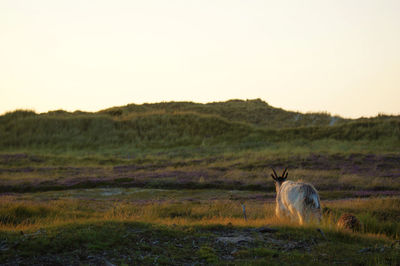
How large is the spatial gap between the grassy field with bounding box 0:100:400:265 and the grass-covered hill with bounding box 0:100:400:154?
22 centimetres

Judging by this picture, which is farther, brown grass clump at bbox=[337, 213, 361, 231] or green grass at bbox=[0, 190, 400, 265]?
brown grass clump at bbox=[337, 213, 361, 231]

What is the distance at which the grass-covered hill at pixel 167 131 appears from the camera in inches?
2131

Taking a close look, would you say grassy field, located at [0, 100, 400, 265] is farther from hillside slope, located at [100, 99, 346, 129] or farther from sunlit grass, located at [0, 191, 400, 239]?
hillside slope, located at [100, 99, 346, 129]

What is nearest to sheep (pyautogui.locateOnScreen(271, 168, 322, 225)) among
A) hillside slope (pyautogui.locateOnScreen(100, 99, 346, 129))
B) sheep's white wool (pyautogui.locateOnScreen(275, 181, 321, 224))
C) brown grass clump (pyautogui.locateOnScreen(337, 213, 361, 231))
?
sheep's white wool (pyautogui.locateOnScreen(275, 181, 321, 224))

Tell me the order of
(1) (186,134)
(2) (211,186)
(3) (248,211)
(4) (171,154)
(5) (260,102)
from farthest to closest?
1. (5) (260,102)
2. (1) (186,134)
3. (4) (171,154)
4. (2) (211,186)
5. (3) (248,211)

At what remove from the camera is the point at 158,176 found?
1225 inches

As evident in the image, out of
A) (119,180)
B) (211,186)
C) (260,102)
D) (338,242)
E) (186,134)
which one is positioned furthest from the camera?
(260,102)

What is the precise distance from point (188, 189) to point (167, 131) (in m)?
34.1

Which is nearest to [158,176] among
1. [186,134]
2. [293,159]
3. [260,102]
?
[293,159]

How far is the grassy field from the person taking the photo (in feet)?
30.1

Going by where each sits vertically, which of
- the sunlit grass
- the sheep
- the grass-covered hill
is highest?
the grass-covered hill

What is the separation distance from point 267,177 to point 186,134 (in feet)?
102

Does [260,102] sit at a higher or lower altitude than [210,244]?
higher

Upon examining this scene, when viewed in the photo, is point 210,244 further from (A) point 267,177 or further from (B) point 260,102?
(B) point 260,102
